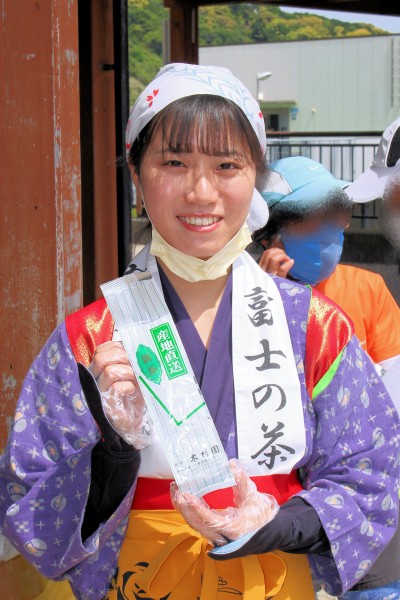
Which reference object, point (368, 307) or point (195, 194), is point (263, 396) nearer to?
point (195, 194)

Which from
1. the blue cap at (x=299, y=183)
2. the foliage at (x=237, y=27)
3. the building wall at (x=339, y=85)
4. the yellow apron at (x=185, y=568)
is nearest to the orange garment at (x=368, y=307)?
the blue cap at (x=299, y=183)

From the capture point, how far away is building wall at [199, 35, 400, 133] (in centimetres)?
982

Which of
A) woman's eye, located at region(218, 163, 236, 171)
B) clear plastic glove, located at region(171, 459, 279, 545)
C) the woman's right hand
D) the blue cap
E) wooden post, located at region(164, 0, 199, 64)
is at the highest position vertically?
wooden post, located at region(164, 0, 199, 64)

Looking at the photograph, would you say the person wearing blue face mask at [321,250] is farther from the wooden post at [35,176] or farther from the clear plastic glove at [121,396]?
the clear plastic glove at [121,396]

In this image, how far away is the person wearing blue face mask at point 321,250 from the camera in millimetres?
2594

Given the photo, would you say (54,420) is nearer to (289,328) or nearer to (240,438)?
(240,438)

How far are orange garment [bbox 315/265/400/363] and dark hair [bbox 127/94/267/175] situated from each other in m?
1.11

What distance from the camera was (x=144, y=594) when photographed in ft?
5.16

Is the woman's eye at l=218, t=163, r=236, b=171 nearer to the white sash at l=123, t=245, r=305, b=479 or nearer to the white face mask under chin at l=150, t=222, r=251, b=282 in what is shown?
the white face mask under chin at l=150, t=222, r=251, b=282

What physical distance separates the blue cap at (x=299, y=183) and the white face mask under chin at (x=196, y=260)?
41.6 inches

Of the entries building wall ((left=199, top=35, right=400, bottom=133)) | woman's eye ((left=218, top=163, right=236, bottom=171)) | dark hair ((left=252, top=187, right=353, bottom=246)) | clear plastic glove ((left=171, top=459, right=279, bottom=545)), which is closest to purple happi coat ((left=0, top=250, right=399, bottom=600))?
clear plastic glove ((left=171, top=459, right=279, bottom=545))

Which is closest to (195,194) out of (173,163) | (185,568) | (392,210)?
(173,163)

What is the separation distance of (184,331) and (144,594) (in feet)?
1.68

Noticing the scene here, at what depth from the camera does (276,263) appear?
2627mm
